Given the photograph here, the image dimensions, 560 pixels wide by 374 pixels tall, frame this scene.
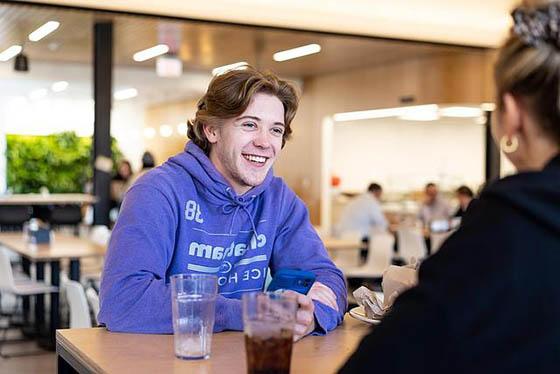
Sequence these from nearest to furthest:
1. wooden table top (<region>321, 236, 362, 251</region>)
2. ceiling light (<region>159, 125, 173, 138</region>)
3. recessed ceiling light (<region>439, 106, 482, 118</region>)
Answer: wooden table top (<region>321, 236, 362, 251</region>), recessed ceiling light (<region>439, 106, 482, 118</region>), ceiling light (<region>159, 125, 173, 138</region>)

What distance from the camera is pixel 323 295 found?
2070mm

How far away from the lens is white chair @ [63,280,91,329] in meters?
4.31

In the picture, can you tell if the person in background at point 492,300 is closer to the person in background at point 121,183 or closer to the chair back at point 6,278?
the chair back at point 6,278

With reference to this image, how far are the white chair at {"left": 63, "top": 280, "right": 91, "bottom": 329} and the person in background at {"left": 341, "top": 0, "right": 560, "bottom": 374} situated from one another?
352 cm

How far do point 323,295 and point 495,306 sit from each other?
1145mm

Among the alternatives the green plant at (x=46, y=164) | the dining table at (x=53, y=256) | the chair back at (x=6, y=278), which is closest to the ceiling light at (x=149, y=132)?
the green plant at (x=46, y=164)

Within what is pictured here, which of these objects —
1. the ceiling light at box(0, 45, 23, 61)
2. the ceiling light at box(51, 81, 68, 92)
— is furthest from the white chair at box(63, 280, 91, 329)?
the ceiling light at box(51, 81, 68, 92)

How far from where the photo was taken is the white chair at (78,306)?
4.31 m

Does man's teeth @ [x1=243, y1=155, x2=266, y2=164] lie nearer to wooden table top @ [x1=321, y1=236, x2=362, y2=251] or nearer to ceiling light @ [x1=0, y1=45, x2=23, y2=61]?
wooden table top @ [x1=321, y1=236, x2=362, y2=251]

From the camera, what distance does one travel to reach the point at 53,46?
12133 mm

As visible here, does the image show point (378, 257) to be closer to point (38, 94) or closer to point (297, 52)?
point (297, 52)

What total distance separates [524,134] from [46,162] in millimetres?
17316

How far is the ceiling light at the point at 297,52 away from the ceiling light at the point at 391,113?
81.7 inches

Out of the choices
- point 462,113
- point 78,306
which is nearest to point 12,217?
point 462,113
